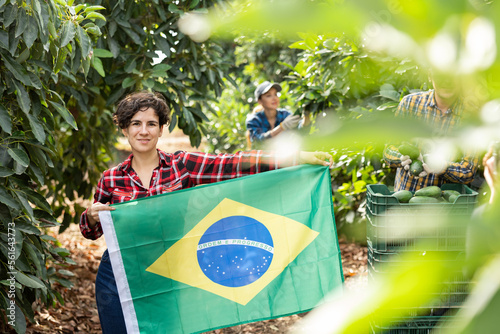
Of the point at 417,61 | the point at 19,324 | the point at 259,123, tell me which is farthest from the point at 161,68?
the point at 417,61

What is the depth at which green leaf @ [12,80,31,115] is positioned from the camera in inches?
96.3

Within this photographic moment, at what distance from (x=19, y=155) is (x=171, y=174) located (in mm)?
713

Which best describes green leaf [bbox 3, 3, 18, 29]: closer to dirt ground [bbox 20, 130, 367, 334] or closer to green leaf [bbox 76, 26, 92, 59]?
green leaf [bbox 76, 26, 92, 59]

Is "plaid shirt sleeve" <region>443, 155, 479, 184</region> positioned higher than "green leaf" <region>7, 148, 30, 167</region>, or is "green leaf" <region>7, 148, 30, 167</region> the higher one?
"green leaf" <region>7, 148, 30, 167</region>

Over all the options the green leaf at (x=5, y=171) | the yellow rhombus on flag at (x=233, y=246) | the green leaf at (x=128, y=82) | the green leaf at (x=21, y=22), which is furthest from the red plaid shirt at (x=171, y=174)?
the green leaf at (x=128, y=82)

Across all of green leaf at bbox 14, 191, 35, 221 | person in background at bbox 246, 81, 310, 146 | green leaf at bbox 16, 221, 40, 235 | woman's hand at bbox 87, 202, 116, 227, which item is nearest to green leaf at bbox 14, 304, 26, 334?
green leaf at bbox 16, 221, 40, 235

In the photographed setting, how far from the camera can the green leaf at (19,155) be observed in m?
2.41

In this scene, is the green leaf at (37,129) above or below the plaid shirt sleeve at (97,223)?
above

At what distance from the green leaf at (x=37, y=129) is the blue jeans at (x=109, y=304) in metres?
0.65

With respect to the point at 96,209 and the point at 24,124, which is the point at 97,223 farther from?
the point at 24,124

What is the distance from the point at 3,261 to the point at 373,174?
2.91m

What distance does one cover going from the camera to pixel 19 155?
244 centimetres

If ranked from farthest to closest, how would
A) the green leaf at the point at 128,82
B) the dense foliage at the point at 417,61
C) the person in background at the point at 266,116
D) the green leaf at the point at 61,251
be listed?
the person in background at the point at 266,116, the green leaf at the point at 128,82, the green leaf at the point at 61,251, the dense foliage at the point at 417,61

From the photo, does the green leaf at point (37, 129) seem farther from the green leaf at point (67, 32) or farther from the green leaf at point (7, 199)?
the green leaf at point (67, 32)
